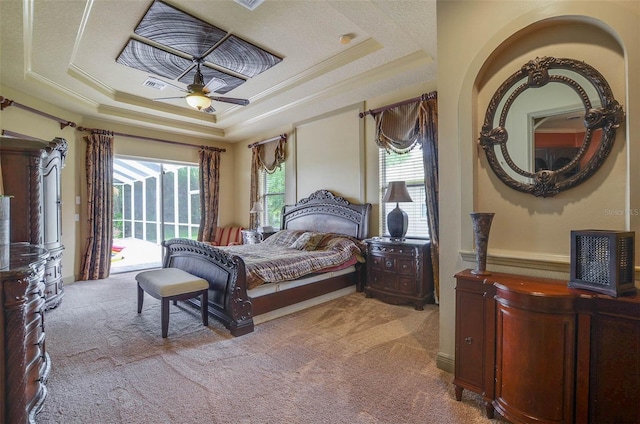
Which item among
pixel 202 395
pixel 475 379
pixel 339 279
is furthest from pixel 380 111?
pixel 202 395

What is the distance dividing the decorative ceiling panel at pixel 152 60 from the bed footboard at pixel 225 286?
2327mm

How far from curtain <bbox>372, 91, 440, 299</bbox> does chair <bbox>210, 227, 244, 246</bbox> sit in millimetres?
4071

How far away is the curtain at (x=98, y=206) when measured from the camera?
5375 millimetres

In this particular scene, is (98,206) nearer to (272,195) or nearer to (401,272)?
(272,195)

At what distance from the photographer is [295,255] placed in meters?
3.83

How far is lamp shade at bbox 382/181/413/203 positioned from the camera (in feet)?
13.0

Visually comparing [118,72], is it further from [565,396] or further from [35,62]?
[565,396]

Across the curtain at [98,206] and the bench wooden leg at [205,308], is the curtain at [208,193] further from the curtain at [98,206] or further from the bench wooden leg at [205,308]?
the bench wooden leg at [205,308]

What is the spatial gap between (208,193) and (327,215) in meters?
3.32

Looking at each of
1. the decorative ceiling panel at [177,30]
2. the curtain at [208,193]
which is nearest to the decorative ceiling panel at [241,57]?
the decorative ceiling panel at [177,30]

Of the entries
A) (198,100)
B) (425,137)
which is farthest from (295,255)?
(425,137)

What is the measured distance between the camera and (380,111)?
452 centimetres

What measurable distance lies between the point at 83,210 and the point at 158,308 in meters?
3.02

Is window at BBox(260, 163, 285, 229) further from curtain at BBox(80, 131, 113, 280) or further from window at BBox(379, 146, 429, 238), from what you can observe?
curtain at BBox(80, 131, 113, 280)
